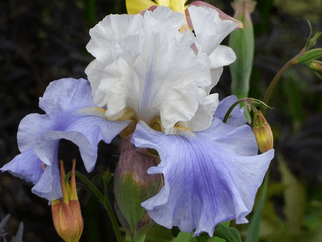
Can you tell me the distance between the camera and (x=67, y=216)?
0.33 meters

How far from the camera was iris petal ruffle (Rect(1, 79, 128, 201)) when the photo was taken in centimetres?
32

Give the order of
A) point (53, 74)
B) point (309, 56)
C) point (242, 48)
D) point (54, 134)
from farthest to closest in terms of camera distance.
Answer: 1. point (53, 74)
2. point (242, 48)
3. point (309, 56)
4. point (54, 134)

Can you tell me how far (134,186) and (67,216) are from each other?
56 millimetres

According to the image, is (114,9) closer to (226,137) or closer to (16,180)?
(16,180)

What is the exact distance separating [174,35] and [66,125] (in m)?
0.11

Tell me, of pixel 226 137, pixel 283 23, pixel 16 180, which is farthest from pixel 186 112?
pixel 283 23

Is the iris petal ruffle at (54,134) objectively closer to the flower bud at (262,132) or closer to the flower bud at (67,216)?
the flower bud at (67,216)

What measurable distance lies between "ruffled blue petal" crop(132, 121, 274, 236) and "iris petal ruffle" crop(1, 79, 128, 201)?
0.12ft

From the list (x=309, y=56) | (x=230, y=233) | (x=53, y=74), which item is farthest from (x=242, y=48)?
(x=53, y=74)

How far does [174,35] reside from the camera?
349 millimetres

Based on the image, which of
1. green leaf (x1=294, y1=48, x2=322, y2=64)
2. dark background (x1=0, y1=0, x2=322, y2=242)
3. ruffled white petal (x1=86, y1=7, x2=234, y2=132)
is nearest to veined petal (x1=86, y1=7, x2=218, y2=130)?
ruffled white petal (x1=86, y1=7, x2=234, y2=132)

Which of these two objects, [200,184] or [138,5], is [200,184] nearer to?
[200,184]

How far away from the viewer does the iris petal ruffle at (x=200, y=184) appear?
309mm

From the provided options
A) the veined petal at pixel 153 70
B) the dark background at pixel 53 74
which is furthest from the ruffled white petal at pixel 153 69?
the dark background at pixel 53 74
